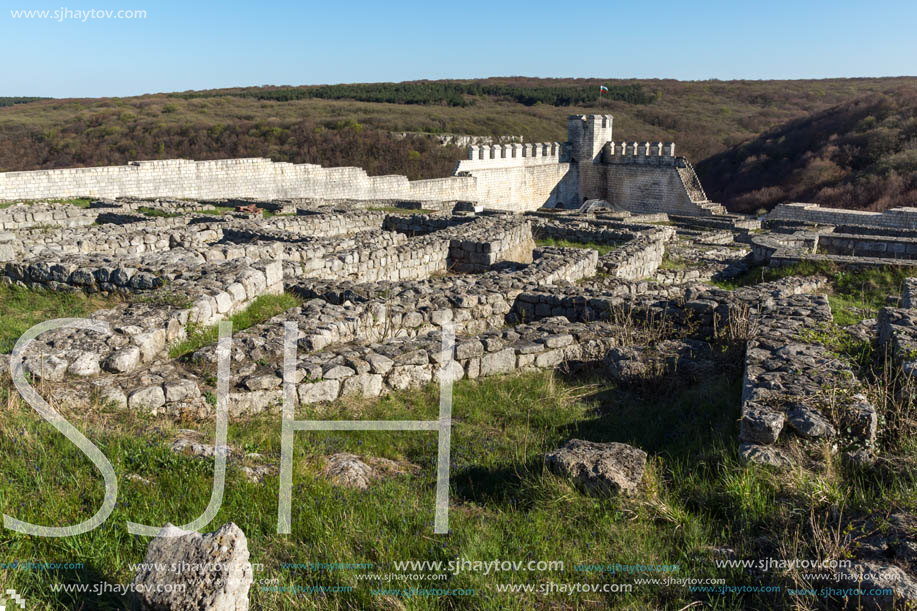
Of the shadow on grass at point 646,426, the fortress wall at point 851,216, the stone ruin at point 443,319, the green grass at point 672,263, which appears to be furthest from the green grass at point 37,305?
the fortress wall at point 851,216

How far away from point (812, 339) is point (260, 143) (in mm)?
43110

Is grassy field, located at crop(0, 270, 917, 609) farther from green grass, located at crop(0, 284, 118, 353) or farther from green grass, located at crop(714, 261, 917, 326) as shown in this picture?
green grass, located at crop(714, 261, 917, 326)

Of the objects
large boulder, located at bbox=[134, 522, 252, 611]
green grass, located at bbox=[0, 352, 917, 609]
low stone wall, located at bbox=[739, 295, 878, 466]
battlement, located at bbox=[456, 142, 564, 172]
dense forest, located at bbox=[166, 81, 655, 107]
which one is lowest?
green grass, located at bbox=[0, 352, 917, 609]

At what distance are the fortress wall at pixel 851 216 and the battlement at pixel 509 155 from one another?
13036mm

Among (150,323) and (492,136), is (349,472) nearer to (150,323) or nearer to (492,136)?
(150,323)

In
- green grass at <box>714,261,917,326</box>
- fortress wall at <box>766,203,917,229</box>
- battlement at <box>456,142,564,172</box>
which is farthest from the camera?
battlement at <box>456,142,564,172</box>

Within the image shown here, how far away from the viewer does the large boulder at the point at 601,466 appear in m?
3.54

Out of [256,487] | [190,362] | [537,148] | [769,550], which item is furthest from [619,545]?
[537,148]

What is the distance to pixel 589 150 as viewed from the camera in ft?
113

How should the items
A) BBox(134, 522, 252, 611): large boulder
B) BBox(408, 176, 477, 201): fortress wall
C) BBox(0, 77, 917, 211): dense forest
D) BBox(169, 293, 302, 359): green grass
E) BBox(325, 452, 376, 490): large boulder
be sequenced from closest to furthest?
BBox(134, 522, 252, 611): large boulder, BBox(325, 452, 376, 490): large boulder, BBox(169, 293, 302, 359): green grass, BBox(408, 176, 477, 201): fortress wall, BBox(0, 77, 917, 211): dense forest

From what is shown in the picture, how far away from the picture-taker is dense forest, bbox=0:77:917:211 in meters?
33.3

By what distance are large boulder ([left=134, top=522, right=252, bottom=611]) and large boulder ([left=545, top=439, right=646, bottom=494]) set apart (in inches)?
73.5

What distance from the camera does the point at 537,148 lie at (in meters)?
33.0

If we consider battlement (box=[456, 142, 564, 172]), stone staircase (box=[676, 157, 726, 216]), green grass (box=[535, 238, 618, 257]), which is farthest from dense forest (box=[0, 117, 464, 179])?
green grass (box=[535, 238, 618, 257])
